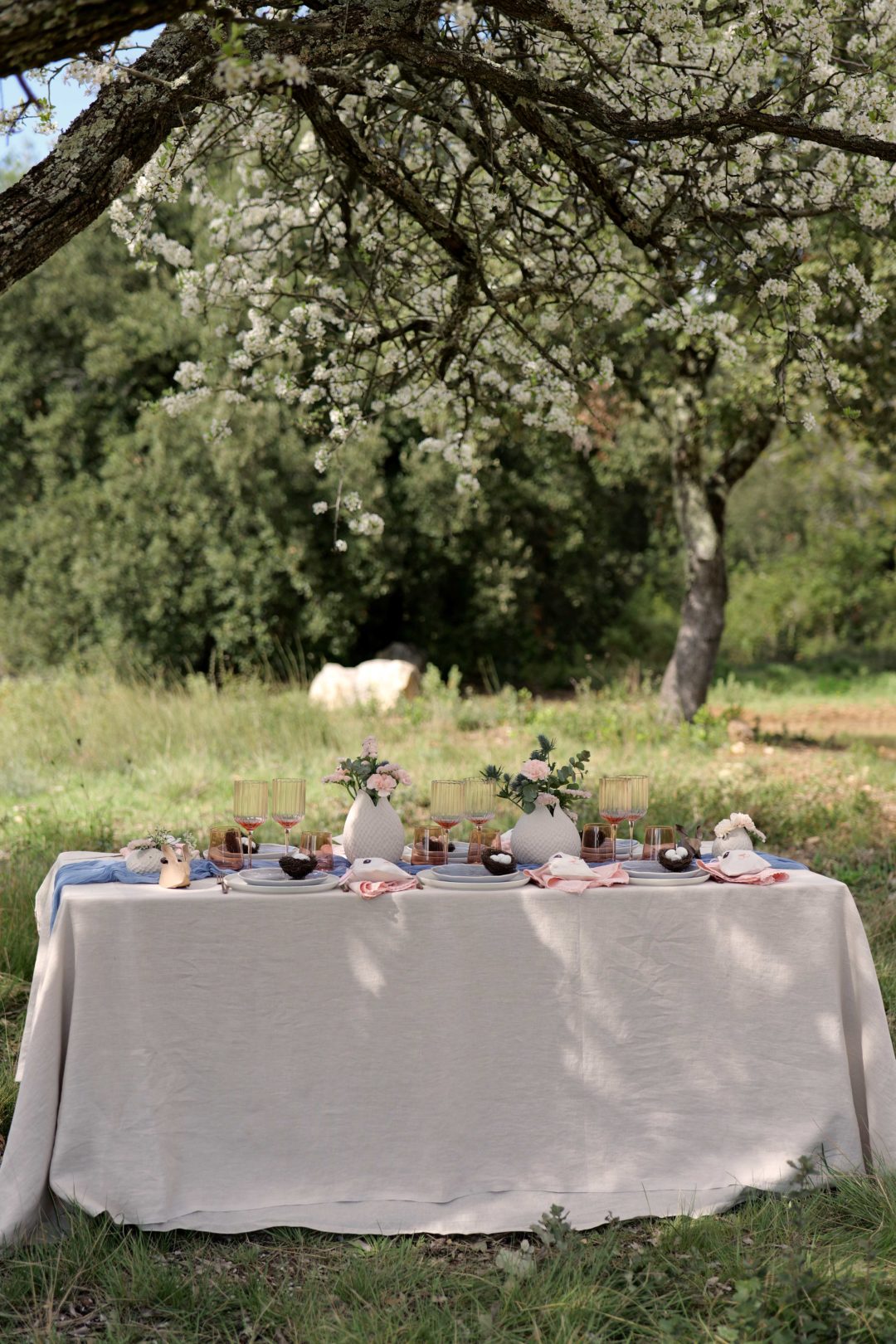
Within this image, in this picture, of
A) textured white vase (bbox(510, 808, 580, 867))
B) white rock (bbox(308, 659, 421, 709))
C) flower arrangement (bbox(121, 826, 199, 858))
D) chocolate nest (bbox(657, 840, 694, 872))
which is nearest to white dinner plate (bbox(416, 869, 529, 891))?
textured white vase (bbox(510, 808, 580, 867))

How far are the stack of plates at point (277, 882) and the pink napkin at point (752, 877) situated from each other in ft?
3.45

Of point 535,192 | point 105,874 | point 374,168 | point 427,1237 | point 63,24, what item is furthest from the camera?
point 535,192

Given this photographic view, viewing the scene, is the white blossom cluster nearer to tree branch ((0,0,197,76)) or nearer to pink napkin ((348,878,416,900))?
tree branch ((0,0,197,76))

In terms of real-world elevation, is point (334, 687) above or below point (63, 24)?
below

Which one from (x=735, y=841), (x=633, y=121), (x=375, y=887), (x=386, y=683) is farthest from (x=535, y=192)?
(x=386, y=683)

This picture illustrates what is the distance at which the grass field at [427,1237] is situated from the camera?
2.67 meters

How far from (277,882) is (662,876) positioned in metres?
1.04

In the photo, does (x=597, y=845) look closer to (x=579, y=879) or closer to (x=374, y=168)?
(x=579, y=879)

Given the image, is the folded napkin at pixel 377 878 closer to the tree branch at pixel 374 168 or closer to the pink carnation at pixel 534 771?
the pink carnation at pixel 534 771

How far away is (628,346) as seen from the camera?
10.1 m

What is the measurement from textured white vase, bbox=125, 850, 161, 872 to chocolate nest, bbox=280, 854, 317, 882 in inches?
14.6

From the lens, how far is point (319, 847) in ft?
11.6

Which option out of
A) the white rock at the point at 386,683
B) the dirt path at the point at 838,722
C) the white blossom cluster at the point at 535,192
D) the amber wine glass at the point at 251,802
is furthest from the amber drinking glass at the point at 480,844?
the white rock at the point at 386,683

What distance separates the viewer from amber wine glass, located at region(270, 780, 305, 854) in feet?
11.4
